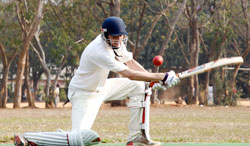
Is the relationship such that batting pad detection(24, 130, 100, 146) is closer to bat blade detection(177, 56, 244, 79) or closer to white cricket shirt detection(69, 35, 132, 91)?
white cricket shirt detection(69, 35, 132, 91)

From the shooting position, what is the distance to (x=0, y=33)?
127 ft

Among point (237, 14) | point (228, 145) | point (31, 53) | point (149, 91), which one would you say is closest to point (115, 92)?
point (149, 91)

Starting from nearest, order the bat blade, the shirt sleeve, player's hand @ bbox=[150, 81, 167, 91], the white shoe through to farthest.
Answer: the white shoe → the bat blade → the shirt sleeve → player's hand @ bbox=[150, 81, 167, 91]

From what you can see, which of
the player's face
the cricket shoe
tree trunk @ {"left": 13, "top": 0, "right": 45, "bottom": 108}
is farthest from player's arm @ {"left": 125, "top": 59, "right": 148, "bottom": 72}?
tree trunk @ {"left": 13, "top": 0, "right": 45, "bottom": 108}

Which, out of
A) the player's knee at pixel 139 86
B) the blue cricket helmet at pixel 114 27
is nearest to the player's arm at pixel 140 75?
the player's knee at pixel 139 86

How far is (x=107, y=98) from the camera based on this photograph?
324 inches

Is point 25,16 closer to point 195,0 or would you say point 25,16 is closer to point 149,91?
point 195,0

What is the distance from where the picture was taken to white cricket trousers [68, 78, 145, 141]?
784 cm

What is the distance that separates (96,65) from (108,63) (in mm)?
291

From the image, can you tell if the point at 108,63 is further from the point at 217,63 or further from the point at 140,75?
the point at 217,63

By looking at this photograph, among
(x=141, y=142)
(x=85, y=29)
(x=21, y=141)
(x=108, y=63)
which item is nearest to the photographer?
(x=21, y=141)

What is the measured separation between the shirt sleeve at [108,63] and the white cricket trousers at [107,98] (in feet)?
1.56

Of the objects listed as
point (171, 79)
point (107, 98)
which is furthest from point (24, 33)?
point (171, 79)

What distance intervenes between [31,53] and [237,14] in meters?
25.0
